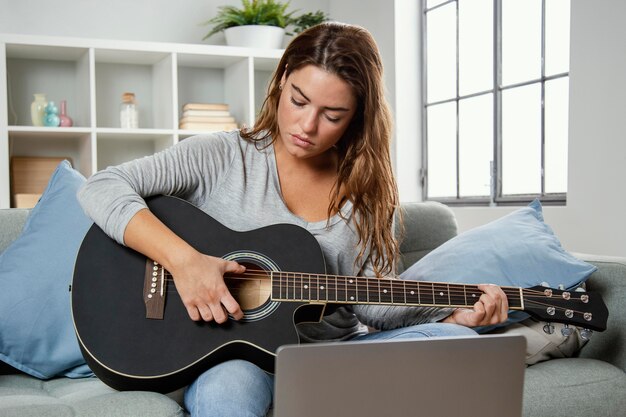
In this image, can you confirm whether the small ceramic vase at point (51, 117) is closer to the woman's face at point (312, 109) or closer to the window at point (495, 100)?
the window at point (495, 100)

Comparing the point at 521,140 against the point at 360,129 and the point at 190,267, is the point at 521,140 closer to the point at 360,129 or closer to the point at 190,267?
the point at 360,129

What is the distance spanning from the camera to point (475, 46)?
147 inches

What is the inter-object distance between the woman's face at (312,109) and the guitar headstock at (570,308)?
560mm

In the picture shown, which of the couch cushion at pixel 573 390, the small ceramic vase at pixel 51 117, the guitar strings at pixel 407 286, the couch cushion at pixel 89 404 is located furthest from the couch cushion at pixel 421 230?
the small ceramic vase at pixel 51 117

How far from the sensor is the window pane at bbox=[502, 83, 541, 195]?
328 centimetres

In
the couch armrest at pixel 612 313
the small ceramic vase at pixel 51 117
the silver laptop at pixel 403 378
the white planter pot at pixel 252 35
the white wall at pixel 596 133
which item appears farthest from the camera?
the white planter pot at pixel 252 35

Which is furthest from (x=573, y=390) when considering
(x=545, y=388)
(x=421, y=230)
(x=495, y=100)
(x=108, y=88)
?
(x=108, y=88)

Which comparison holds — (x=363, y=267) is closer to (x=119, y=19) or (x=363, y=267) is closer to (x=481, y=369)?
(x=481, y=369)

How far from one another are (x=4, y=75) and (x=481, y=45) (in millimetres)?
2393

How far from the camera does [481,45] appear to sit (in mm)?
3682

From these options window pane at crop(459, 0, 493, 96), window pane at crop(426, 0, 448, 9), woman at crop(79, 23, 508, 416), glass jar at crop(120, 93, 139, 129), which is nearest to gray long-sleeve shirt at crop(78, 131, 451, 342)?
woman at crop(79, 23, 508, 416)

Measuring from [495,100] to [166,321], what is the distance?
255 centimetres

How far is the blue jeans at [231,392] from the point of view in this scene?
126 centimetres

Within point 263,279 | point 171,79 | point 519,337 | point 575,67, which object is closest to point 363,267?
point 263,279
